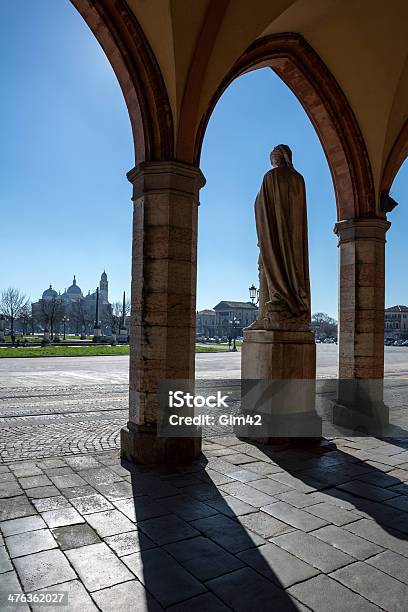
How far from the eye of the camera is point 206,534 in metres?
3.24

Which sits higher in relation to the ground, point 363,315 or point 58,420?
point 363,315

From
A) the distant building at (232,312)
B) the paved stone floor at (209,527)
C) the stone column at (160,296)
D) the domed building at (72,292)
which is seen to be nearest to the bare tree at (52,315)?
the stone column at (160,296)

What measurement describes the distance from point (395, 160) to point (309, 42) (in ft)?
7.97

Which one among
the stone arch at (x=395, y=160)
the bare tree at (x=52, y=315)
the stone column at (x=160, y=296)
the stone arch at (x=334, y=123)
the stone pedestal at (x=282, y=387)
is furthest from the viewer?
the bare tree at (x=52, y=315)

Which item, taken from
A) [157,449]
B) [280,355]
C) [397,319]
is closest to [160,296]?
[157,449]

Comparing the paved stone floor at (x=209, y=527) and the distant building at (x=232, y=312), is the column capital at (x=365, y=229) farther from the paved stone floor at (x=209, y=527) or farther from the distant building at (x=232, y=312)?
the distant building at (x=232, y=312)

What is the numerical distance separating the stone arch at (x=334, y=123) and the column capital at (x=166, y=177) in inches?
118

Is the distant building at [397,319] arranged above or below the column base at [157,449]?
above

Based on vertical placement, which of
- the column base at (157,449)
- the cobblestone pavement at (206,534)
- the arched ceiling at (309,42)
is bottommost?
the cobblestone pavement at (206,534)

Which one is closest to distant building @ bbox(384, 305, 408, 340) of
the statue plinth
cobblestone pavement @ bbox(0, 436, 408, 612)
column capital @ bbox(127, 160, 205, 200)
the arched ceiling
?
the arched ceiling

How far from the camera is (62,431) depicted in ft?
21.0

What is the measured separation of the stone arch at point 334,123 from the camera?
7.37 m
